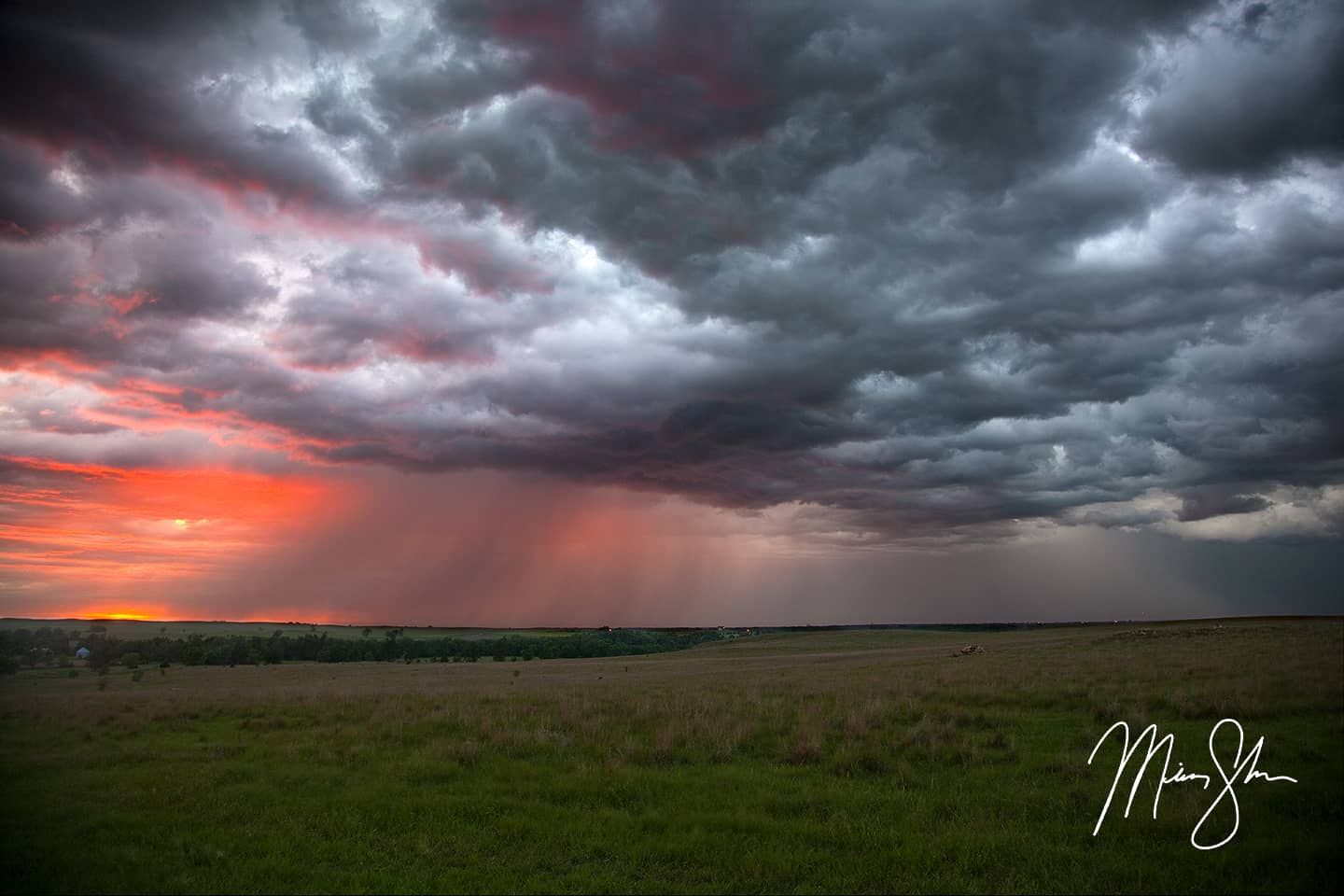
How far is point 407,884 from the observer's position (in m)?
9.91

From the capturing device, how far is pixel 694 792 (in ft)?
44.4

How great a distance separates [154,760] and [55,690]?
5536mm

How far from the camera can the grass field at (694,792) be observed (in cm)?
993

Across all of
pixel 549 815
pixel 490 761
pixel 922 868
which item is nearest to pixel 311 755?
pixel 490 761

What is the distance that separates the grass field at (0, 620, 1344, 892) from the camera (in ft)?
32.6

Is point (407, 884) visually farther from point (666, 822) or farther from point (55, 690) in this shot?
point (55, 690)
